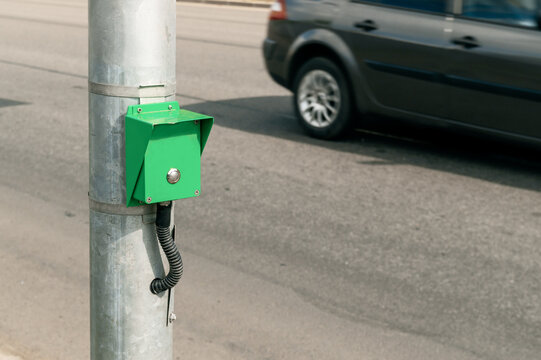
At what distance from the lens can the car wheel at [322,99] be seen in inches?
330

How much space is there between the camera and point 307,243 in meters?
5.71

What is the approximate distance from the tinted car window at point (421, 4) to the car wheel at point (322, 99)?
83 centimetres

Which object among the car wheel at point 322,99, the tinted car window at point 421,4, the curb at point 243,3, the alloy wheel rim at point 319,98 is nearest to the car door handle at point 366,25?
the tinted car window at point 421,4

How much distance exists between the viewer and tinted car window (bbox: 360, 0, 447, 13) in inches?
301

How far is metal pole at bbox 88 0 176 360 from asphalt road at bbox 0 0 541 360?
1924 mm

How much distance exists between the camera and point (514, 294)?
4945 millimetres

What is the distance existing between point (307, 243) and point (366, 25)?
3.07 m

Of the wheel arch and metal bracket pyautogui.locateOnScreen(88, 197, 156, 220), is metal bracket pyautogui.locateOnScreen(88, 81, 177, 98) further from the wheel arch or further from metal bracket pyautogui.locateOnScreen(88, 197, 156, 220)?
the wheel arch

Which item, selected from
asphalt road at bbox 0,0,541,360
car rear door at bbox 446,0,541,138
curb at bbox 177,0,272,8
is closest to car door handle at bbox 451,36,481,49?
car rear door at bbox 446,0,541,138

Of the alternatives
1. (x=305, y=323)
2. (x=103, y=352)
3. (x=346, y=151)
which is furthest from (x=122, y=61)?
(x=346, y=151)

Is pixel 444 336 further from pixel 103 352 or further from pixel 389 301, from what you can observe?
pixel 103 352

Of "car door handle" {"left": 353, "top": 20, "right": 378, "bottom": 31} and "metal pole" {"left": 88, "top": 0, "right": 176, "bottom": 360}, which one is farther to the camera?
"car door handle" {"left": 353, "top": 20, "right": 378, "bottom": 31}

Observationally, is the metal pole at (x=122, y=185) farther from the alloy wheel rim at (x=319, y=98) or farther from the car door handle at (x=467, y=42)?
the alloy wheel rim at (x=319, y=98)

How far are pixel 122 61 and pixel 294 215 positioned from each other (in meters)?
4.16
